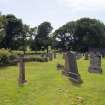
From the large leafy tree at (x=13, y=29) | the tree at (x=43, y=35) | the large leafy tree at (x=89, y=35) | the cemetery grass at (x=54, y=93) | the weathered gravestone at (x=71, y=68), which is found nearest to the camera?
the cemetery grass at (x=54, y=93)

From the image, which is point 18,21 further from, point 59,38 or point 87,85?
point 87,85

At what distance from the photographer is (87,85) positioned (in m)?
17.8

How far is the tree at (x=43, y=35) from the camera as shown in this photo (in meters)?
111

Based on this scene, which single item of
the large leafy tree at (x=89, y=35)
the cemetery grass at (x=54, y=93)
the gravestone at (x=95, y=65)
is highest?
the large leafy tree at (x=89, y=35)

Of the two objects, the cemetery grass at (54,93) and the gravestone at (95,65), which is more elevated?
the gravestone at (95,65)

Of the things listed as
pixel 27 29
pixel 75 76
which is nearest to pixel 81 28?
pixel 27 29

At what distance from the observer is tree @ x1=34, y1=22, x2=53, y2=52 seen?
364ft

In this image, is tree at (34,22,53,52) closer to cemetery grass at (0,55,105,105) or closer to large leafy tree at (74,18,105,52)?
large leafy tree at (74,18,105,52)

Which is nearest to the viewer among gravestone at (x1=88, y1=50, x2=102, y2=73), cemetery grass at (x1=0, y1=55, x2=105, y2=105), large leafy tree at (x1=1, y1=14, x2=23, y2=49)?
cemetery grass at (x1=0, y1=55, x2=105, y2=105)

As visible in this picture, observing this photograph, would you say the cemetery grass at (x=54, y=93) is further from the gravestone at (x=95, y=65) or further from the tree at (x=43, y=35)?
the tree at (x=43, y=35)

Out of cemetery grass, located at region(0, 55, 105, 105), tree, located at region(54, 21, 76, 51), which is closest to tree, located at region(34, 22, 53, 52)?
tree, located at region(54, 21, 76, 51)

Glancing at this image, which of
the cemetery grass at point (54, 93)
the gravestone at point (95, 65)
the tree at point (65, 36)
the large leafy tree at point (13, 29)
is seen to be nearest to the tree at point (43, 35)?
the tree at point (65, 36)

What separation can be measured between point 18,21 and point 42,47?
1527 cm

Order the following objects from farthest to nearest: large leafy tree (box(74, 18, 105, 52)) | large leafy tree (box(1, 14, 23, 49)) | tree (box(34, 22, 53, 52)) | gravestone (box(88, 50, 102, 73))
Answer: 1. tree (box(34, 22, 53, 52))
2. large leafy tree (box(74, 18, 105, 52))
3. large leafy tree (box(1, 14, 23, 49))
4. gravestone (box(88, 50, 102, 73))
